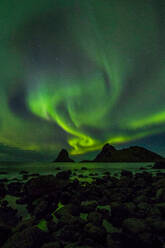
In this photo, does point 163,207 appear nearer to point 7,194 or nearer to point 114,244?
point 114,244

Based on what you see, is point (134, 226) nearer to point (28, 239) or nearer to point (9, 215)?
point (28, 239)

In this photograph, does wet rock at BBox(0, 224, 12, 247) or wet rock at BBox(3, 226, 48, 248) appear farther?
wet rock at BBox(0, 224, 12, 247)

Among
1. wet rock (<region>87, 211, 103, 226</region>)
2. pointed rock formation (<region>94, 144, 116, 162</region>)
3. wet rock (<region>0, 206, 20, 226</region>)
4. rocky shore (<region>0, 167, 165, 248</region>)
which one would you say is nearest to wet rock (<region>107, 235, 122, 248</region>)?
rocky shore (<region>0, 167, 165, 248</region>)

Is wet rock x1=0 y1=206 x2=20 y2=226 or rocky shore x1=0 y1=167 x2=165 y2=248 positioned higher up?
rocky shore x1=0 y1=167 x2=165 y2=248

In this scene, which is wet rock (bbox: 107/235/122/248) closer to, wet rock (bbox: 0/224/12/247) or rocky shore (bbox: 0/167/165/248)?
rocky shore (bbox: 0/167/165/248)

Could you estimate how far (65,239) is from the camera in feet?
10.3

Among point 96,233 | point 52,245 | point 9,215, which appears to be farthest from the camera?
point 9,215

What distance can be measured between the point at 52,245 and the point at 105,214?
2.08 meters

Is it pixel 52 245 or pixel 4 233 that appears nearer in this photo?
pixel 52 245

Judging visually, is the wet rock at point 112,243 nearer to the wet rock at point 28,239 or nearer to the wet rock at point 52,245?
the wet rock at point 52,245

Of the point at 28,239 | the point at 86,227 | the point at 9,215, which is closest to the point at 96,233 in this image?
the point at 86,227

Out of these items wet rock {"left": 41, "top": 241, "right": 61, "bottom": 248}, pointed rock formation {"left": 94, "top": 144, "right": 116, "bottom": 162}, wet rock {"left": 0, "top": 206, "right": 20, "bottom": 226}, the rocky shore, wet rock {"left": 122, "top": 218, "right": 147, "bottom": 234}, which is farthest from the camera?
pointed rock formation {"left": 94, "top": 144, "right": 116, "bottom": 162}

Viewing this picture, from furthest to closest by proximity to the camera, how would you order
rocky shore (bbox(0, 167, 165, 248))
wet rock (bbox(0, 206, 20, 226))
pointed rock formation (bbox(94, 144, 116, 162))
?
1. pointed rock formation (bbox(94, 144, 116, 162))
2. wet rock (bbox(0, 206, 20, 226))
3. rocky shore (bbox(0, 167, 165, 248))

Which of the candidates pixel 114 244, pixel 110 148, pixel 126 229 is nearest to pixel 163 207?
pixel 126 229
